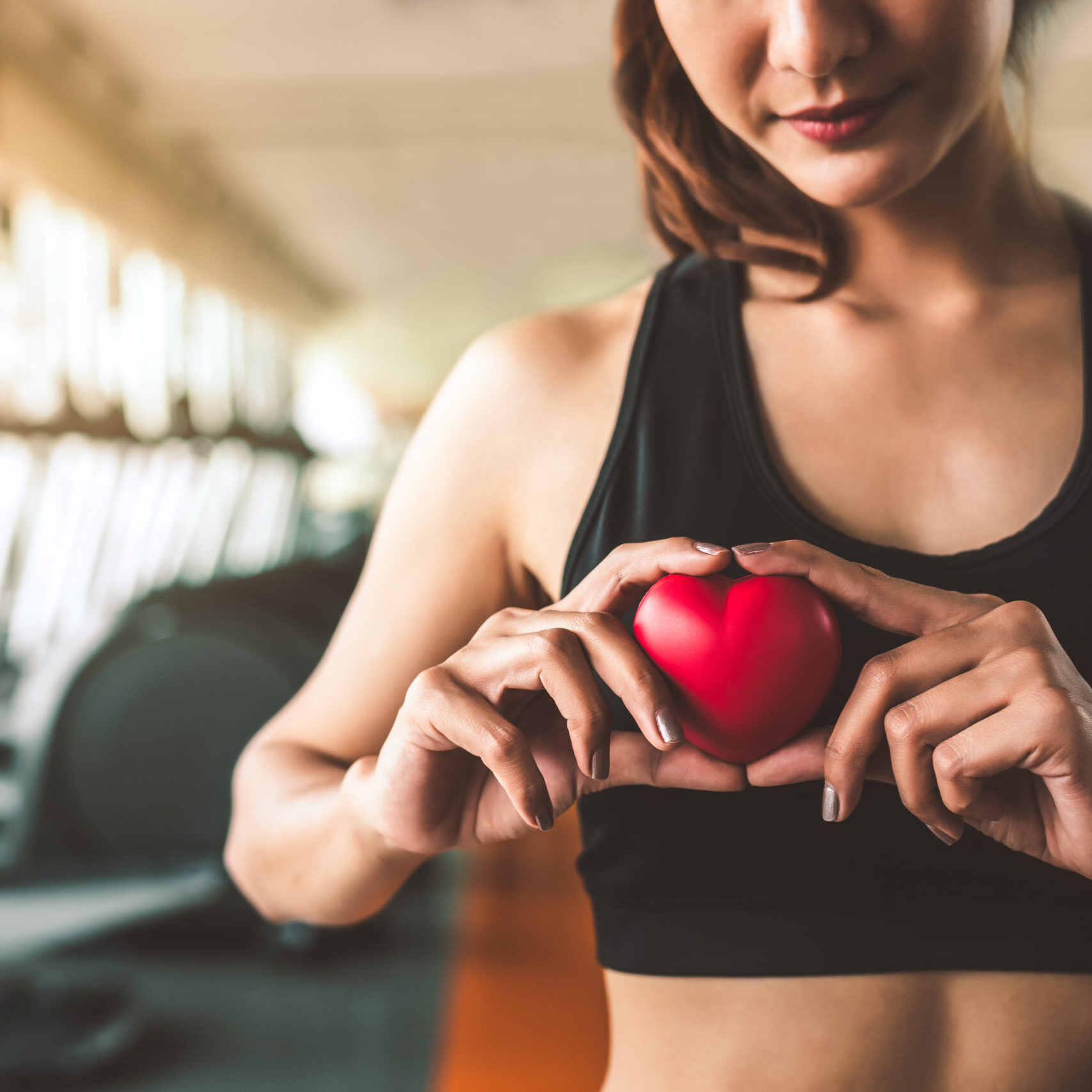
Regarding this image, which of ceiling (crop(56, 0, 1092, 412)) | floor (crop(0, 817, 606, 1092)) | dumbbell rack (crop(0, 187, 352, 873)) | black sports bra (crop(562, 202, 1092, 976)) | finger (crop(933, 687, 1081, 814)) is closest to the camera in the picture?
finger (crop(933, 687, 1081, 814))

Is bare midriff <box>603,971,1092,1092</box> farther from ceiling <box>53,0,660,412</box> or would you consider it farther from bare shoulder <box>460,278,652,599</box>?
ceiling <box>53,0,660,412</box>

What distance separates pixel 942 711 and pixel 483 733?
0.53ft

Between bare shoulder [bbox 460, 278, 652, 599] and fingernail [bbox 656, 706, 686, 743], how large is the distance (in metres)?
0.17

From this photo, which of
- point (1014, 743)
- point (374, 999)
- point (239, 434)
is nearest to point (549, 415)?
point (1014, 743)

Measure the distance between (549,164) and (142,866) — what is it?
19.6 feet

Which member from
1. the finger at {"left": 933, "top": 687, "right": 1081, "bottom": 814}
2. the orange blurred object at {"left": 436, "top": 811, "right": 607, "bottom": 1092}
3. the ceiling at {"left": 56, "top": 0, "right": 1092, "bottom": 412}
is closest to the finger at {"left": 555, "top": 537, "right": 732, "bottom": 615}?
the finger at {"left": 933, "top": 687, "right": 1081, "bottom": 814}

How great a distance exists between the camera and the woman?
0.38 meters

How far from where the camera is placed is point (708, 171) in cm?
58

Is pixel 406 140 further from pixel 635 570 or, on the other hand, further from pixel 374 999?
pixel 635 570

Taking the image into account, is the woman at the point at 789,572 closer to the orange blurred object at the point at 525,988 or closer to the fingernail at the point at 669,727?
the fingernail at the point at 669,727

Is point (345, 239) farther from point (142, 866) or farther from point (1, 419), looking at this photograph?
point (142, 866)

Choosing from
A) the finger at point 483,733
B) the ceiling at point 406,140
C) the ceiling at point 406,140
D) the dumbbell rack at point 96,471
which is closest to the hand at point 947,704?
the finger at point 483,733

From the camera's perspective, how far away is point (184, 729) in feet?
6.27

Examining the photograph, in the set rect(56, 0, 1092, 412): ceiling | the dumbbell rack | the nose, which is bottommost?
the dumbbell rack
